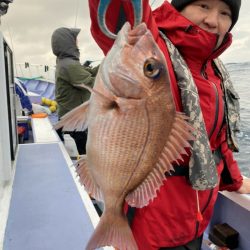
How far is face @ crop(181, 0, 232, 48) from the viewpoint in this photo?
1284mm

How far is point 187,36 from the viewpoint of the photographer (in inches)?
50.8

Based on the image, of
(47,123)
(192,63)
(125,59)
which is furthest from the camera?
(47,123)

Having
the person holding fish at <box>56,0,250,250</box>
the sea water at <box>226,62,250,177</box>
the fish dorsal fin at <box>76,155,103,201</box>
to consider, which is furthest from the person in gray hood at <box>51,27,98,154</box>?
the fish dorsal fin at <box>76,155,103,201</box>

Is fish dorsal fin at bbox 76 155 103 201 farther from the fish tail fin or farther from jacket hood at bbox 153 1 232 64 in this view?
jacket hood at bbox 153 1 232 64

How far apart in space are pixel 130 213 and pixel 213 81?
2.38 feet

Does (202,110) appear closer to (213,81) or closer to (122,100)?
(213,81)

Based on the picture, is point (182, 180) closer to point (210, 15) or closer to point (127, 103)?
point (127, 103)

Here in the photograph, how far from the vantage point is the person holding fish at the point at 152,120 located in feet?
2.81

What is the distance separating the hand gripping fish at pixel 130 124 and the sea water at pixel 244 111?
1.05m

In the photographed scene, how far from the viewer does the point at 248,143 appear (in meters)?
5.64

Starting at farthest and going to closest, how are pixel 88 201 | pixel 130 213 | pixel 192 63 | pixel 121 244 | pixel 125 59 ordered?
pixel 88 201, pixel 192 63, pixel 130 213, pixel 121 244, pixel 125 59

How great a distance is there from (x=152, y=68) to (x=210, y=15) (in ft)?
1.96

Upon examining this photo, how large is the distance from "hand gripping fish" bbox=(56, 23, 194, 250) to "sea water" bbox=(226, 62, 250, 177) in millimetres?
1052

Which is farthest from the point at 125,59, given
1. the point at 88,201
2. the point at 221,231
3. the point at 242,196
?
the point at 221,231
